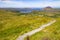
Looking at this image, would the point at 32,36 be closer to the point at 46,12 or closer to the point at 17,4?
the point at 17,4

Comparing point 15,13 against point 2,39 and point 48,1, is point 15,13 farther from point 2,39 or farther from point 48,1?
point 2,39

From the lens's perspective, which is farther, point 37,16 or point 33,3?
point 37,16

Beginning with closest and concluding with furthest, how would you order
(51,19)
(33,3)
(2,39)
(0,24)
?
(2,39) → (33,3) → (0,24) → (51,19)

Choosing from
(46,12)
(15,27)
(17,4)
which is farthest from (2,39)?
(46,12)

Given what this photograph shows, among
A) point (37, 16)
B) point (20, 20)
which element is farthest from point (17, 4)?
point (37, 16)

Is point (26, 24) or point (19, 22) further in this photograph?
point (19, 22)

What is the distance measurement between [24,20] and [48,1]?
6.43 meters

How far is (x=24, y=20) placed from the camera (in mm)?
23250

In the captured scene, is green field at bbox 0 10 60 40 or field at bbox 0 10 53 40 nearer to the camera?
green field at bbox 0 10 60 40

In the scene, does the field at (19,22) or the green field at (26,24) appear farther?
the field at (19,22)

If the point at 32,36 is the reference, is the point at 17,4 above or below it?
above

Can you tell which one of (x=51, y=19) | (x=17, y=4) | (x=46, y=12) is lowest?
(x=51, y=19)

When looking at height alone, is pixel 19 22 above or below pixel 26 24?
above

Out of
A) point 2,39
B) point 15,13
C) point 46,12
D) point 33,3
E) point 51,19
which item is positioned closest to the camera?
point 2,39
